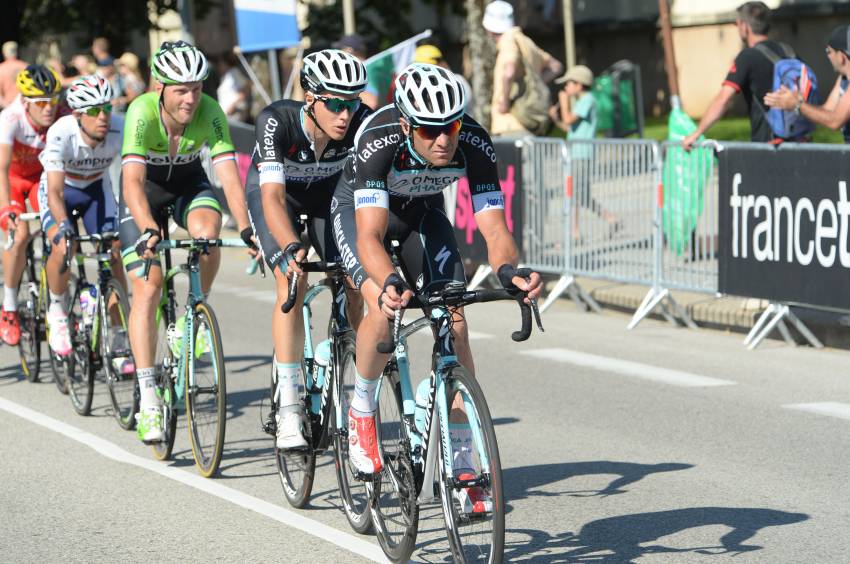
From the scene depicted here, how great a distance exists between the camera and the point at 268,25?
19.3 metres

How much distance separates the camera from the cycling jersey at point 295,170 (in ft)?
22.4

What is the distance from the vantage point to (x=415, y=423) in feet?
18.3

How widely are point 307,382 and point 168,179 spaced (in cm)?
181

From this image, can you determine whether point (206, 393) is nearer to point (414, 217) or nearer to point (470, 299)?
point (414, 217)

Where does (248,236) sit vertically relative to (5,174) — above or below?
below

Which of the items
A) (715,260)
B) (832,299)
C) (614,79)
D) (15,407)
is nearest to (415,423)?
(15,407)

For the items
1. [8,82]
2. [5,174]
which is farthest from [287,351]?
[8,82]

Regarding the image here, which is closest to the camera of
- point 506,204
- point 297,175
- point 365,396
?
point 365,396

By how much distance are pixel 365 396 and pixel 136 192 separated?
2178 millimetres

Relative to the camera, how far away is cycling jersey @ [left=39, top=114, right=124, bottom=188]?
8758 mm

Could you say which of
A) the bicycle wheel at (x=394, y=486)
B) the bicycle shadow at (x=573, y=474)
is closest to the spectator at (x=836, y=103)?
the bicycle shadow at (x=573, y=474)

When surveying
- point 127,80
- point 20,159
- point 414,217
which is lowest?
point 414,217

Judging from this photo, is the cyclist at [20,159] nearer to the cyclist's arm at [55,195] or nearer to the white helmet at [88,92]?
the cyclist's arm at [55,195]

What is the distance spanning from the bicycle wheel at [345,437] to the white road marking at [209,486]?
11 centimetres
